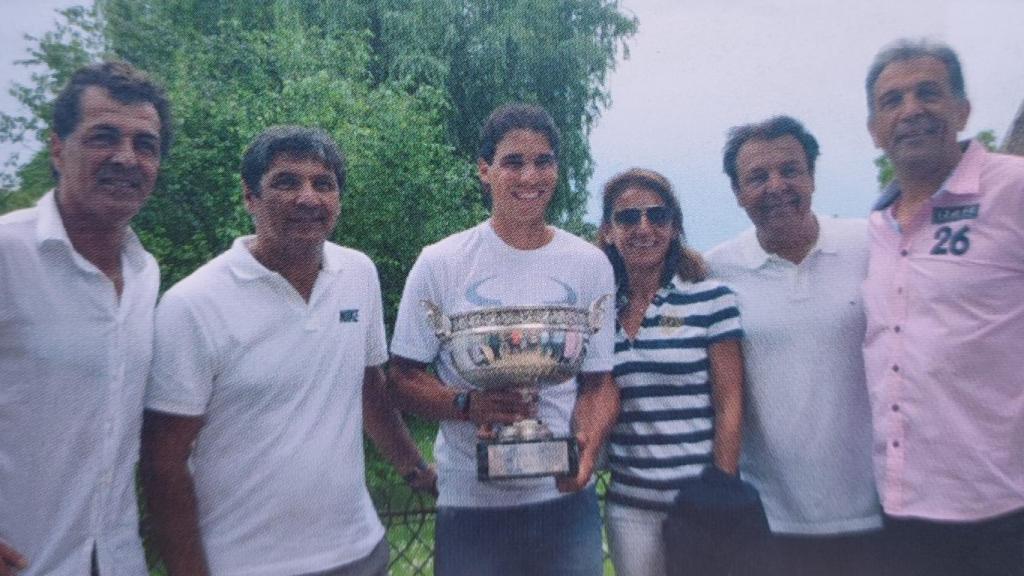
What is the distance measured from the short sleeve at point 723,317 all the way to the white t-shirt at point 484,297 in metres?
0.29

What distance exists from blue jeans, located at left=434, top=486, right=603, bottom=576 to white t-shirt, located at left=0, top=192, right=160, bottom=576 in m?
0.81

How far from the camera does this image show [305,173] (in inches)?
81.4

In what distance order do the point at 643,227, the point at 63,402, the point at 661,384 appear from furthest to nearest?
the point at 643,227 < the point at 661,384 < the point at 63,402

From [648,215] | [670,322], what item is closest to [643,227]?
[648,215]

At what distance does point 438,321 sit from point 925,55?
A: 5.24 ft

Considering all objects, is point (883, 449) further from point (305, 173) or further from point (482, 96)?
point (482, 96)

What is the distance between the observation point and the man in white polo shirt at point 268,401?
1854mm

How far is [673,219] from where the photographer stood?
2.39 m

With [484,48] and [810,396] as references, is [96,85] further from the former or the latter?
[484,48]

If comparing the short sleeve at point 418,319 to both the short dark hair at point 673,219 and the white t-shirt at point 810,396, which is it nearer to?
the short dark hair at point 673,219

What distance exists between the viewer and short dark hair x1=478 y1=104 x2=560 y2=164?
2.28 m

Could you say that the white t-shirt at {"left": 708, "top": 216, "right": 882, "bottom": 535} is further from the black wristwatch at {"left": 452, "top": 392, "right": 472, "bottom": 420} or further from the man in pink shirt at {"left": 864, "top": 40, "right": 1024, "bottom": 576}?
the black wristwatch at {"left": 452, "top": 392, "right": 472, "bottom": 420}

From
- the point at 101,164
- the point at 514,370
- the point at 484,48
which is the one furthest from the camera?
the point at 484,48

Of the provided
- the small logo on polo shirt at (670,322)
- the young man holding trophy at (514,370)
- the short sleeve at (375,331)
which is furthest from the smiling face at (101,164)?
the small logo on polo shirt at (670,322)
